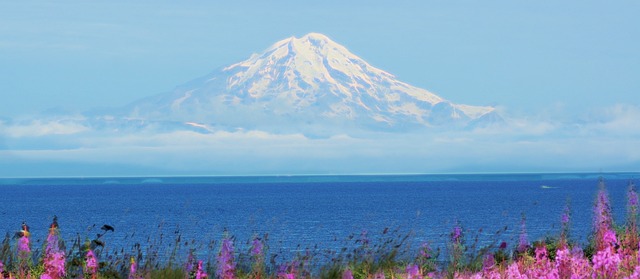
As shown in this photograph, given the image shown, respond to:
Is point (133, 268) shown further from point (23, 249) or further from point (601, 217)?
point (601, 217)

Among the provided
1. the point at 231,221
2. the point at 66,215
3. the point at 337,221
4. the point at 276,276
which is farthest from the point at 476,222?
the point at 276,276

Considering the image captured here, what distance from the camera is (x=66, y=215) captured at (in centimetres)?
9962

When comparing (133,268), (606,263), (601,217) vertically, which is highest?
(601,217)

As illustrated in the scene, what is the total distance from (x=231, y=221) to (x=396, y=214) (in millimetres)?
19385

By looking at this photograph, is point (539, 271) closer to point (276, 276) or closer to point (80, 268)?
point (276, 276)

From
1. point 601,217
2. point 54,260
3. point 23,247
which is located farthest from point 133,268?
point 601,217

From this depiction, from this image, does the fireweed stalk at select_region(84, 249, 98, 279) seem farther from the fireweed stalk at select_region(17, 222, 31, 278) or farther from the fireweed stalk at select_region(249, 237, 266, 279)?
the fireweed stalk at select_region(249, 237, 266, 279)

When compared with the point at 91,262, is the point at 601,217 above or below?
above

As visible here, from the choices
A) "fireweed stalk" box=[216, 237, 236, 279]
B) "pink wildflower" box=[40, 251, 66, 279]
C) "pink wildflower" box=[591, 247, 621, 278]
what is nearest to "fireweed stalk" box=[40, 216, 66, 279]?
"pink wildflower" box=[40, 251, 66, 279]

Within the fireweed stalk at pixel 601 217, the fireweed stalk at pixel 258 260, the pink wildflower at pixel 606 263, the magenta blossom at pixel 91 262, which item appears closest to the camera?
the pink wildflower at pixel 606 263

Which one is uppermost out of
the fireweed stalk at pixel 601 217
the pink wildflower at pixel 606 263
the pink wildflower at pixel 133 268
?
the fireweed stalk at pixel 601 217

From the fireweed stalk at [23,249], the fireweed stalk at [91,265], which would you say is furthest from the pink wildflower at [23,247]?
the fireweed stalk at [91,265]

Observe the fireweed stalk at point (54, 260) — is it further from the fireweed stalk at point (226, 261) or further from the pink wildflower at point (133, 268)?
the fireweed stalk at point (226, 261)

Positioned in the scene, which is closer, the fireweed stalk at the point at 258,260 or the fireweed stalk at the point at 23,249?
the fireweed stalk at the point at 23,249
